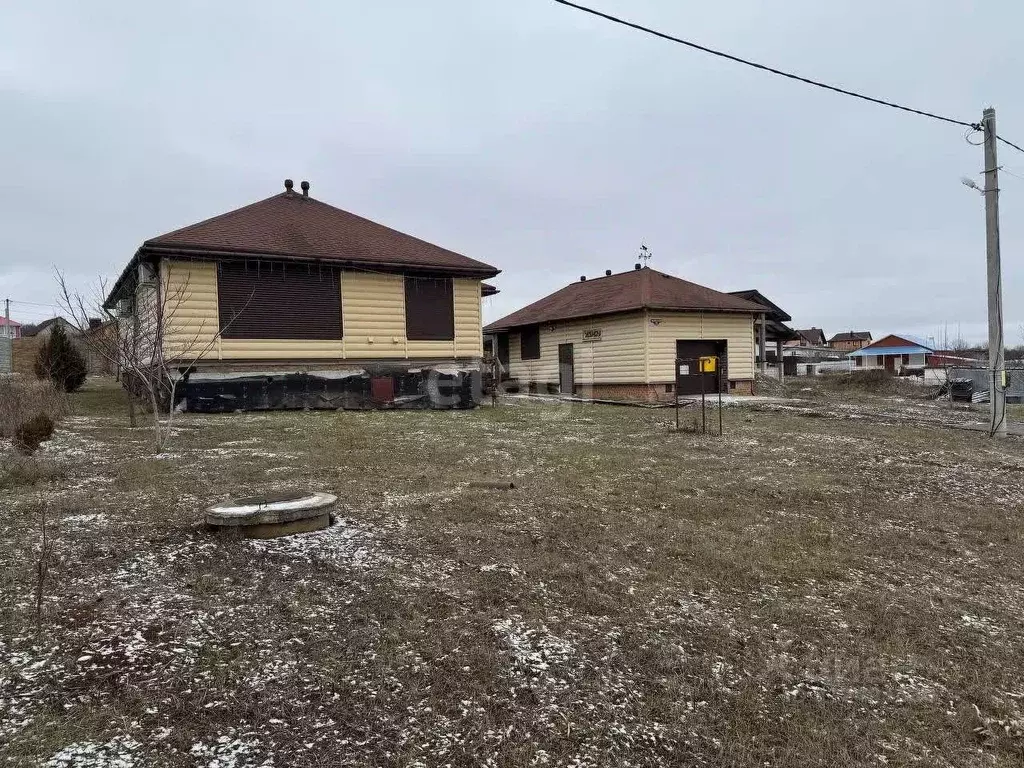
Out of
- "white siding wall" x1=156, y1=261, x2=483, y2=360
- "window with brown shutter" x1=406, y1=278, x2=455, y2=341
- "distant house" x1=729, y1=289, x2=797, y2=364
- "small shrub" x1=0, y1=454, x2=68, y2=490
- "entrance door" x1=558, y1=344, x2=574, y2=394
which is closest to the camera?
"small shrub" x1=0, y1=454, x2=68, y2=490

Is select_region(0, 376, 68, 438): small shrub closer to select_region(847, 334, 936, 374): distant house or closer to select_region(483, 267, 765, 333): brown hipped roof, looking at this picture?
select_region(483, 267, 765, 333): brown hipped roof

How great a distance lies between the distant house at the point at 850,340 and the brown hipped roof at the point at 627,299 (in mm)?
85002

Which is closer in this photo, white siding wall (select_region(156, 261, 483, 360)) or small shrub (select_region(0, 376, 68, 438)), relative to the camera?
small shrub (select_region(0, 376, 68, 438))

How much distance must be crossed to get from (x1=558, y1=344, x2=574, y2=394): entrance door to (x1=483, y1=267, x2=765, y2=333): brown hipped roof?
1.16 metres

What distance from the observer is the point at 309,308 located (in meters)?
13.9

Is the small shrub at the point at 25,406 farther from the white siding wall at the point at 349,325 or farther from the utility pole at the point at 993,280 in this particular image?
the utility pole at the point at 993,280

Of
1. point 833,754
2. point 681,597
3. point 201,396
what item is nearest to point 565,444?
point 681,597

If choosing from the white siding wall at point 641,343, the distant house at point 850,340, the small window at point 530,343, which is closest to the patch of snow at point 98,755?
the white siding wall at point 641,343

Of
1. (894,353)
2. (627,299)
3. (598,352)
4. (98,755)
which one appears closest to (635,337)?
(627,299)

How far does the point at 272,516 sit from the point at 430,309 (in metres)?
11.3

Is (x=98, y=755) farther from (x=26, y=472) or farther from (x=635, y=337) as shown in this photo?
(x=635, y=337)

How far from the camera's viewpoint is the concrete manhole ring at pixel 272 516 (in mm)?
4410

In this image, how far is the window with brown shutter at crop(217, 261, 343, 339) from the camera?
515 inches

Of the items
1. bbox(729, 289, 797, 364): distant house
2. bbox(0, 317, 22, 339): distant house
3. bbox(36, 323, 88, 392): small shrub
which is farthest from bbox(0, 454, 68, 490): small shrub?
bbox(0, 317, 22, 339): distant house
